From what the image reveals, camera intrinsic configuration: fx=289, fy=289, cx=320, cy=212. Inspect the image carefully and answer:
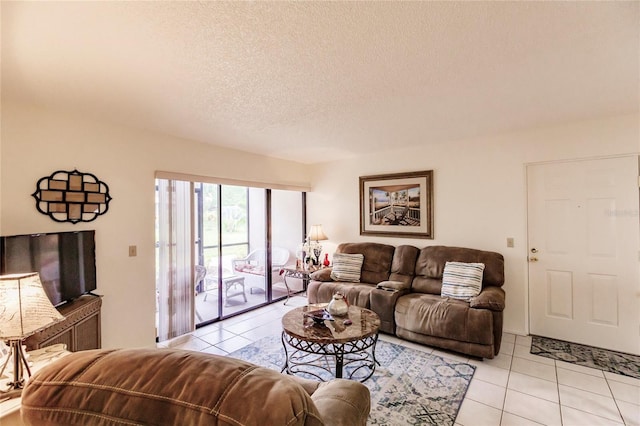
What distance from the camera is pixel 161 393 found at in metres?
0.80

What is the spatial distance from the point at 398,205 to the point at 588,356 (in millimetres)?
2576

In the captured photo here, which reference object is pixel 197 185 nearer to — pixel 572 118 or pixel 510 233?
pixel 510 233

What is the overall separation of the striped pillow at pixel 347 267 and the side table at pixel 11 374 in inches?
117

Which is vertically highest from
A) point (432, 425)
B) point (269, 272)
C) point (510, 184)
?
point (510, 184)

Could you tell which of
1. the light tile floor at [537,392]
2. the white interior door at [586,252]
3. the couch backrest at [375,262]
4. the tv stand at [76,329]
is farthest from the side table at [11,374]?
the white interior door at [586,252]

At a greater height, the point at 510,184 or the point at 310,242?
the point at 510,184

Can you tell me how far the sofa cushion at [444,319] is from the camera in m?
2.77

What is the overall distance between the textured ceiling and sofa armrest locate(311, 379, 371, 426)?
173 cm

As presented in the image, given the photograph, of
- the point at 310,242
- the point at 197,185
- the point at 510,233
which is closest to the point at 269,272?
the point at 310,242

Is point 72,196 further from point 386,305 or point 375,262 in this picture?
point 375,262

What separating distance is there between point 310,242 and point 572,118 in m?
3.66

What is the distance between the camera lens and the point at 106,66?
1845mm

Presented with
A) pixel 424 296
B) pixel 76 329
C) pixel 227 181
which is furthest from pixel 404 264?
pixel 76 329

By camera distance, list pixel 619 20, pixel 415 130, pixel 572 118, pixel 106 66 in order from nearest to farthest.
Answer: pixel 619 20 < pixel 106 66 < pixel 572 118 < pixel 415 130
